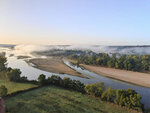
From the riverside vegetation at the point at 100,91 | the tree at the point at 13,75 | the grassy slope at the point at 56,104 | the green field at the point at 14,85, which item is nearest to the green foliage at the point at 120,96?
the riverside vegetation at the point at 100,91

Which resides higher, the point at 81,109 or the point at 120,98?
the point at 120,98

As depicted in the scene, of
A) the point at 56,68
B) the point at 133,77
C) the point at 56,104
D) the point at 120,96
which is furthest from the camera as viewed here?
the point at 56,68

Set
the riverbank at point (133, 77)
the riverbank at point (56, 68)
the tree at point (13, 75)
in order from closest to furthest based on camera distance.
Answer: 1. the tree at point (13, 75)
2. the riverbank at point (133, 77)
3. the riverbank at point (56, 68)

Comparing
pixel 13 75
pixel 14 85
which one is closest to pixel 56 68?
pixel 13 75

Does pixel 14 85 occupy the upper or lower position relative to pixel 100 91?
lower

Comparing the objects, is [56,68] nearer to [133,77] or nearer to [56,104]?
[56,104]

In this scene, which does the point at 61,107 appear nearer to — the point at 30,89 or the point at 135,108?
the point at 30,89

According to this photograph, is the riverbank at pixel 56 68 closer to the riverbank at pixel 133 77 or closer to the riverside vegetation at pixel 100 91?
the riverbank at pixel 133 77

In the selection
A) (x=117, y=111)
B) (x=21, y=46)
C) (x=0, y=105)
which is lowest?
(x=117, y=111)

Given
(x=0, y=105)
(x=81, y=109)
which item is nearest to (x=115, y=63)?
(x=81, y=109)
